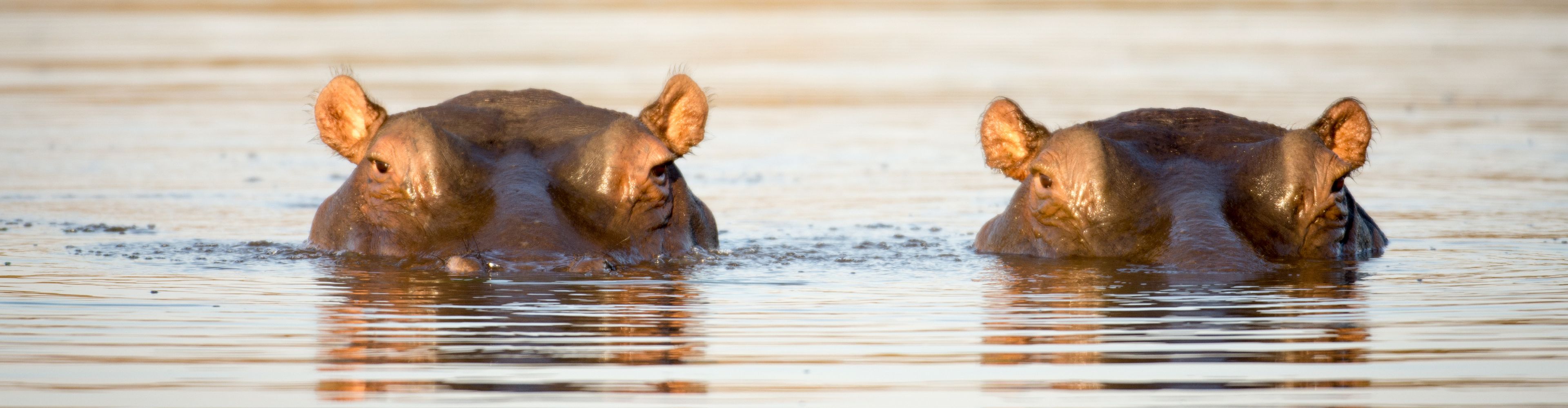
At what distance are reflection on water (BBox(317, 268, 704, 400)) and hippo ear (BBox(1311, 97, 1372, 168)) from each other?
3.20 metres

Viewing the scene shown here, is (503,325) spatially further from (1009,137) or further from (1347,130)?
(1347,130)

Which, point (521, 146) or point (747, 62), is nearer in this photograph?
point (521, 146)

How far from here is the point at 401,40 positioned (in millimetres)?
42969

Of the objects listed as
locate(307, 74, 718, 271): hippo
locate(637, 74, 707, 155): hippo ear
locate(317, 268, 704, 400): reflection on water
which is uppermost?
locate(637, 74, 707, 155): hippo ear

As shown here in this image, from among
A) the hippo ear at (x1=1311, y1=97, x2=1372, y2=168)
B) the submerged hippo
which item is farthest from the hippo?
the hippo ear at (x1=1311, y1=97, x2=1372, y2=168)

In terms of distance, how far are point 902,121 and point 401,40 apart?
21176 mm

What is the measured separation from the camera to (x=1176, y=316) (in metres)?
8.25

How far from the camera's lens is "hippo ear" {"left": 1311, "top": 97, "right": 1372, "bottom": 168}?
10195 millimetres

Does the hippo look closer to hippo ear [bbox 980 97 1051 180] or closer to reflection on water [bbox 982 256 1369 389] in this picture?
hippo ear [bbox 980 97 1051 180]

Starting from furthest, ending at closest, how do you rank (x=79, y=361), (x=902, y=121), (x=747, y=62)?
(x=747, y=62) → (x=902, y=121) → (x=79, y=361)

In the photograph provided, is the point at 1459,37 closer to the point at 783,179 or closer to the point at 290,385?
the point at 783,179

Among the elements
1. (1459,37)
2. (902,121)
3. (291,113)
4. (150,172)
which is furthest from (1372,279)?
(1459,37)

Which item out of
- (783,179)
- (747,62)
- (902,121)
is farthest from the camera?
(747,62)

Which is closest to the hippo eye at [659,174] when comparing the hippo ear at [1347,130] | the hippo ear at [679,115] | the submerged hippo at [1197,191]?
the hippo ear at [679,115]
